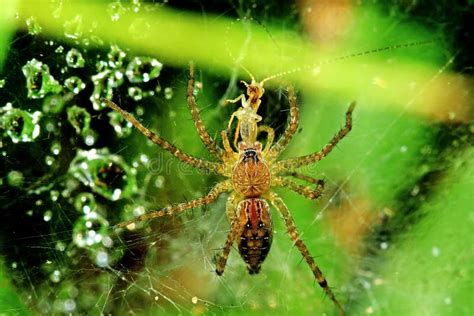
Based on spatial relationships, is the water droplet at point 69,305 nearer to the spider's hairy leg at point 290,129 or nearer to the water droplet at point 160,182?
the water droplet at point 160,182

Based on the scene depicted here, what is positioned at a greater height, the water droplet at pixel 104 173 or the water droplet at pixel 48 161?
the water droplet at pixel 48 161

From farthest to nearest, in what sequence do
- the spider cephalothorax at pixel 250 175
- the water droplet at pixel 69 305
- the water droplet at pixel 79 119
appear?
the spider cephalothorax at pixel 250 175, the water droplet at pixel 79 119, the water droplet at pixel 69 305

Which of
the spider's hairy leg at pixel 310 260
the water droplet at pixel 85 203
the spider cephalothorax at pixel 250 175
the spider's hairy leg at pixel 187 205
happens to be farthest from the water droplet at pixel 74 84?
the spider's hairy leg at pixel 310 260

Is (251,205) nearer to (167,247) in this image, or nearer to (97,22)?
(167,247)

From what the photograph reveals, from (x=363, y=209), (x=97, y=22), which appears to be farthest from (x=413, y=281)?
(x=97, y=22)

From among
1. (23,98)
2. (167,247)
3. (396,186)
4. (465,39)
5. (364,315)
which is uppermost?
(465,39)

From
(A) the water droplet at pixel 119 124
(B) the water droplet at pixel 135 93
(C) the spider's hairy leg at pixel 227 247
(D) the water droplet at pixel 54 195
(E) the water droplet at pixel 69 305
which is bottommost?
(E) the water droplet at pixel 69 305

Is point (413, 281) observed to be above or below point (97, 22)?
below

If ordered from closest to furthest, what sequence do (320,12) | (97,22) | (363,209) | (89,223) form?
(89,223), (97,22), (363,209), (320,12)
